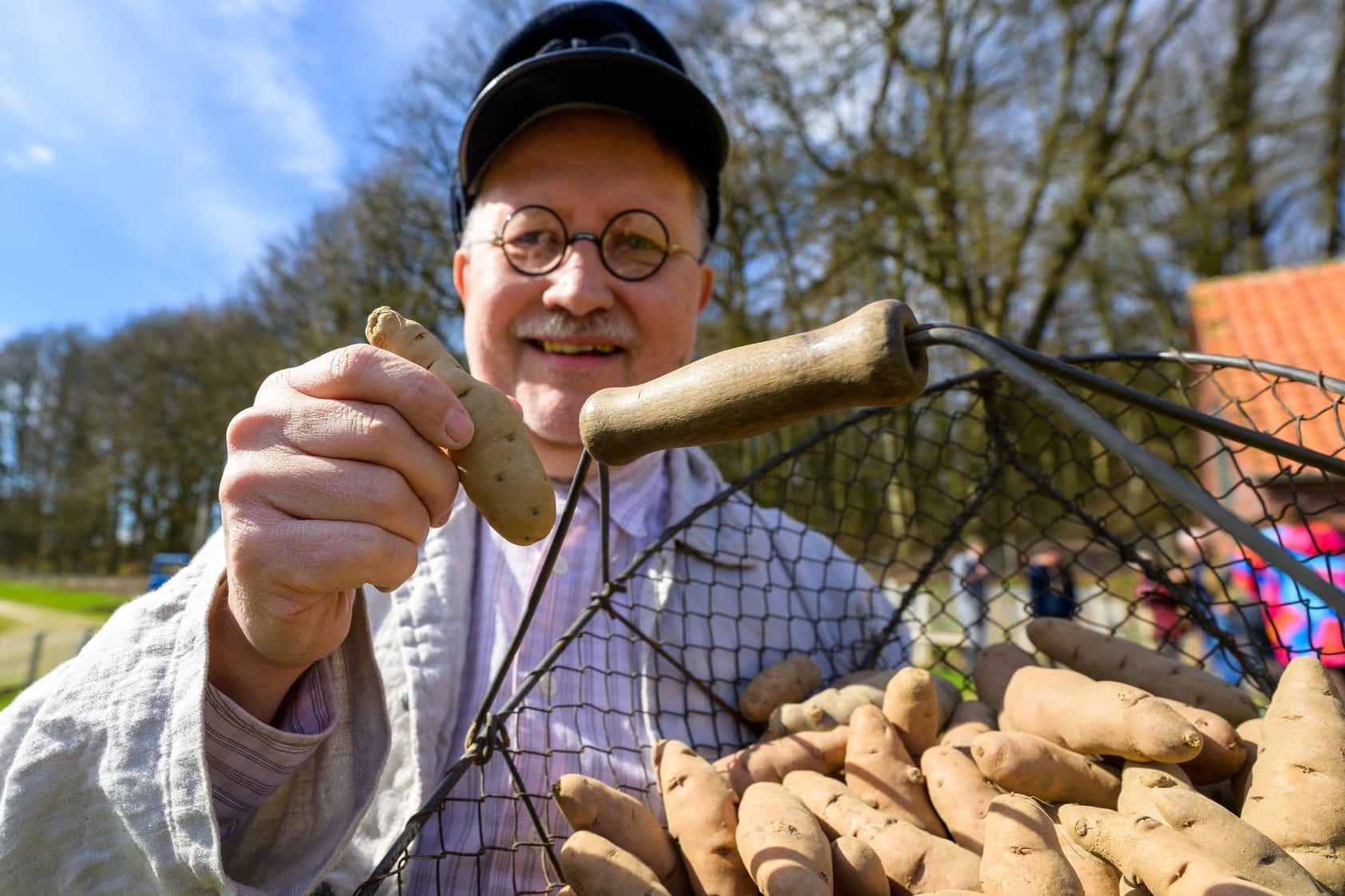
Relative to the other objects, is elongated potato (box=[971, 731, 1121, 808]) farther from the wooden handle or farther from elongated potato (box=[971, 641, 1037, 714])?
the wooden handle

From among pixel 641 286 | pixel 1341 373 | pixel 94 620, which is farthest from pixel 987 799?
pixel 94 620

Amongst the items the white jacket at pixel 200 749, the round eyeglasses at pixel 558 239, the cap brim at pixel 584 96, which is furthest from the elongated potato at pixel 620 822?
the cap brim at pixel 584 96

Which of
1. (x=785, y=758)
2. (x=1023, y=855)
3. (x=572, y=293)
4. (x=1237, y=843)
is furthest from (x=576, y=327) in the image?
(x=1237, y=843)

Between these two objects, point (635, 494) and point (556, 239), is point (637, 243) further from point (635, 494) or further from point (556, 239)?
point (635, 494)

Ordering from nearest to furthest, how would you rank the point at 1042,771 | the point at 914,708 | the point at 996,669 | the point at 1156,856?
the point at 1156,856, the point at 1042,771, the point at 914,708, the point at 996,669

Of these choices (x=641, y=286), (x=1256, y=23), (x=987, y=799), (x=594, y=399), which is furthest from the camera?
(x=1256, y=23)

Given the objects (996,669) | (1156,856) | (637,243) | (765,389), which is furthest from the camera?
(637,243)

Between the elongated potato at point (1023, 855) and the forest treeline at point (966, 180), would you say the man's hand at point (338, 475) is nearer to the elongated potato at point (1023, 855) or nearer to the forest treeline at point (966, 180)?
the elongated potato at point (1023, 855)

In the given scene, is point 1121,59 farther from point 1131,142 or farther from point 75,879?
point 75,879

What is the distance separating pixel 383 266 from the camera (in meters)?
9.92

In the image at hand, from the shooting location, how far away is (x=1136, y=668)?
Result: 1.18 m

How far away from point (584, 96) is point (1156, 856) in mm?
1414

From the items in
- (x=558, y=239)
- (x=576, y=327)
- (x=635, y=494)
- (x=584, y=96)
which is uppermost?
(x=584, y=96)

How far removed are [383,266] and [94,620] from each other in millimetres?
7590
